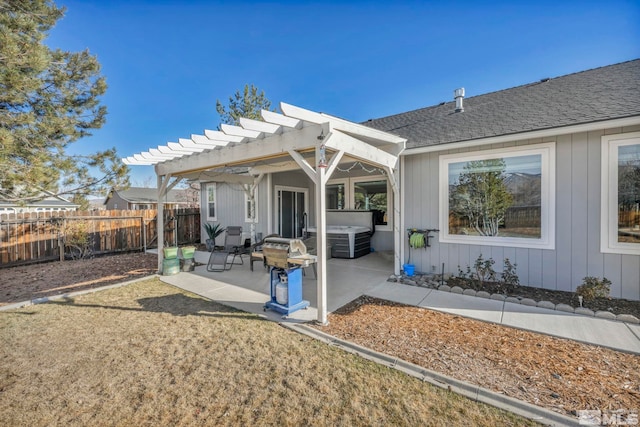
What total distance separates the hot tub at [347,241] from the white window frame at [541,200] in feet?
8.65

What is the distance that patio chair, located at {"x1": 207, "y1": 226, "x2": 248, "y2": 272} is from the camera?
23.0 feet

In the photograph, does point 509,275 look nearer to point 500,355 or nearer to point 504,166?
point 504,166

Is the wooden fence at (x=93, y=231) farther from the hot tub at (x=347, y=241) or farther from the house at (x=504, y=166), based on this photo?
the hot tub at (x=347, y=241)

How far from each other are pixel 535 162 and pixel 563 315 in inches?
105

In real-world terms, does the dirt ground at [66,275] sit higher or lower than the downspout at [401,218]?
lower

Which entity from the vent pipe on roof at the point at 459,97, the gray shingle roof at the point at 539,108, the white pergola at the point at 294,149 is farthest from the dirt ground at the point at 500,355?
the vent pipe on roof at the point at 459,97

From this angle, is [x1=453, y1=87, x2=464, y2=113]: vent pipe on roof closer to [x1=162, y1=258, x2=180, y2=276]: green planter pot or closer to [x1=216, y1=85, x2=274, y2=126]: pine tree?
[x1=162, y1=258, x2=180, y2=276]: green planter pot

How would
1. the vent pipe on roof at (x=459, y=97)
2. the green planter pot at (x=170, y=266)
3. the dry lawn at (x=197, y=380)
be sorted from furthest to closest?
the vent pipe on roof at (x=459, y=97) → the green planter pot at (x=170, y=266) → the dry lawn at (x=197, y=380)

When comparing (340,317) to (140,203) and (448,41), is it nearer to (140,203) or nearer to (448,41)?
(448,41)

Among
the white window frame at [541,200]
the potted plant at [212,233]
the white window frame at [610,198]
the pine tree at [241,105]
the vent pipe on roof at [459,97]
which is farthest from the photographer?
the pine tree at [241,105]

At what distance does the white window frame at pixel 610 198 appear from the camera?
4285mm

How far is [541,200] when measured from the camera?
16.1ft

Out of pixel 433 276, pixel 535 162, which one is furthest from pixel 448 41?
pixel 433 276

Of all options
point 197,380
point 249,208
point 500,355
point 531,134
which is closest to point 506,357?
point 500,355
